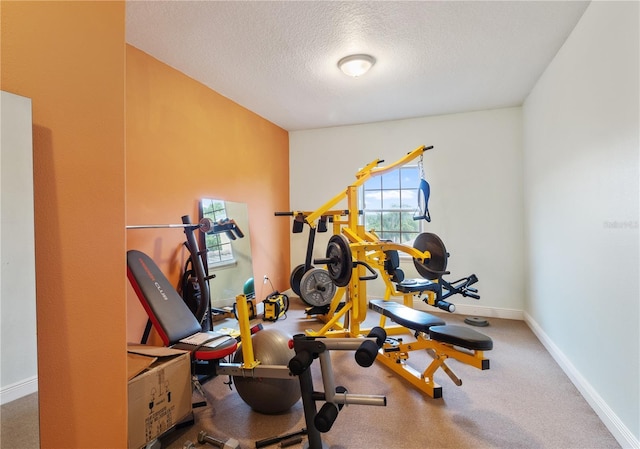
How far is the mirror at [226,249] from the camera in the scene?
3.10 meters

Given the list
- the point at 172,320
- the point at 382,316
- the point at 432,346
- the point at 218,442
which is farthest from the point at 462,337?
the point at 172,320

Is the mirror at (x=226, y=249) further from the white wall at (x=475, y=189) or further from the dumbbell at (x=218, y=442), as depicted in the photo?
the white wall at (x=475, y=189)

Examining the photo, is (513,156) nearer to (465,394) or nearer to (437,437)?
(465,394)

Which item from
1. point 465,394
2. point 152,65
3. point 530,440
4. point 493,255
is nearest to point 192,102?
point 152,65

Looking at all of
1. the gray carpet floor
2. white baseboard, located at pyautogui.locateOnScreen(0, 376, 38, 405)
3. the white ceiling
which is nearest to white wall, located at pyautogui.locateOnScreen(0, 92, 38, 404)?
white baseboard, located at pyautogui.locateOnScreen(0, 376, 38, 405)

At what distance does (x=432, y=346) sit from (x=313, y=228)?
1860 mm

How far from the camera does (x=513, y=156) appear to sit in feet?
12.7

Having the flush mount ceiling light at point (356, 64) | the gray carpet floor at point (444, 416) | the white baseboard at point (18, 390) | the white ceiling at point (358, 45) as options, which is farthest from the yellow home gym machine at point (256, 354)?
the flush mount ceiling light at point (356, 64)

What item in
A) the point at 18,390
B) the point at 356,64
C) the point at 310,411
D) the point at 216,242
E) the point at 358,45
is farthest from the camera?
the point at 216,242

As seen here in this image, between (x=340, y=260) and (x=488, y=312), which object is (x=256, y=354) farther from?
(x=488, y=312)

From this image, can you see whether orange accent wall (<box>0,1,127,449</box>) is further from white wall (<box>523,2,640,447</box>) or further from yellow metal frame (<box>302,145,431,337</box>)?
white wall (<box>523,2,640,447</box>)

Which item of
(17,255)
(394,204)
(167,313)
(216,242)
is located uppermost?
(394,204)

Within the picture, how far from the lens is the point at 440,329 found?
79.0 inches

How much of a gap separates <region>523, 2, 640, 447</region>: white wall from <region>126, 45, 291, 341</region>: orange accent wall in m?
3.23
